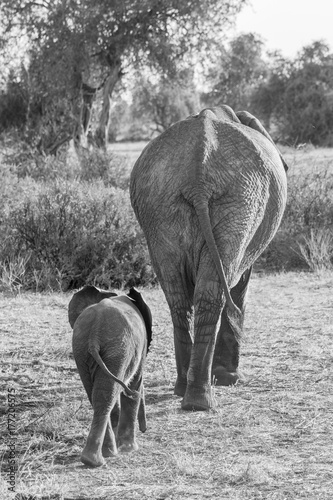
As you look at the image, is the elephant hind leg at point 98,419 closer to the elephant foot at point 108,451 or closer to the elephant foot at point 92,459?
the elephant foot at point 92,459

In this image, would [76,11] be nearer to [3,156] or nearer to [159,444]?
[3,156]

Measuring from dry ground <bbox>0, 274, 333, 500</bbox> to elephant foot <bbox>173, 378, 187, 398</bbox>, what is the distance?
0.24 ft

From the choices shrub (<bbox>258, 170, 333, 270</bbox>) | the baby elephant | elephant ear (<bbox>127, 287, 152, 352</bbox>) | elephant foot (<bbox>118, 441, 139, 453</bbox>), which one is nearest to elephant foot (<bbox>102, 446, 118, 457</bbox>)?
the baby elephant

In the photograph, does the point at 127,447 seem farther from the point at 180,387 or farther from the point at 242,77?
the point at 242,77

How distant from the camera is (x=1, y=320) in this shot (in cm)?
840

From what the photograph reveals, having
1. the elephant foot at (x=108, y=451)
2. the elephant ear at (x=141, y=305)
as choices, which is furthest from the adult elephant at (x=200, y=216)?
the elephant foot at (x=108, y=451)

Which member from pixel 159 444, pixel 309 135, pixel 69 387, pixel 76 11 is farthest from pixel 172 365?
pixel 309 135

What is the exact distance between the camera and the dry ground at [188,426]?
13.7 ft

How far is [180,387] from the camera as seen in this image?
19.2 ft

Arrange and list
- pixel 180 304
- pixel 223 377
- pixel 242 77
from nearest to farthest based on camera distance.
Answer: pixel 180 304 → pixel 223 377 → pixel 242 77

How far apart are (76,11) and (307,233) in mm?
10843

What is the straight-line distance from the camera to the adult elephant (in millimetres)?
5426

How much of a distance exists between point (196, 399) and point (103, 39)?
17.6 meters

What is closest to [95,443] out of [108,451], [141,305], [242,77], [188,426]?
[108,451]
